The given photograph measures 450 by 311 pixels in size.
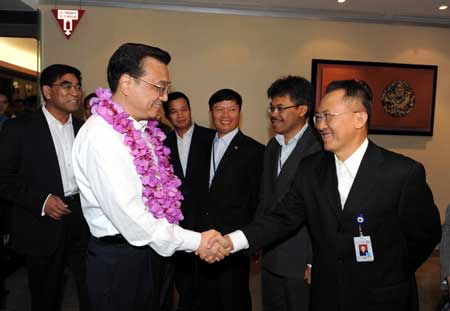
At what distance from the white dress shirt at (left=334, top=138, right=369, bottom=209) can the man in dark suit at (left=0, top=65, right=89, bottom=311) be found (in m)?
1.69

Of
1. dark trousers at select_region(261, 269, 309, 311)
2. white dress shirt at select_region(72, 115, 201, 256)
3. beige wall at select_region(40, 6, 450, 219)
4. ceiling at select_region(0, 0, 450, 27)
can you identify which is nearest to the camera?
white dress shirt at select_region(72, 115, 201, 256)

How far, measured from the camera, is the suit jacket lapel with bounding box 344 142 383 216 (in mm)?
1731

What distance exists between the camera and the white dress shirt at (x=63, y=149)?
2.75 m

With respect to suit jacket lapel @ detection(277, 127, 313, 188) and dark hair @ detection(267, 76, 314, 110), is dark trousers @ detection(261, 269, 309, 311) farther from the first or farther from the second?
dark hair @ detection(267, 76, 314, 110)

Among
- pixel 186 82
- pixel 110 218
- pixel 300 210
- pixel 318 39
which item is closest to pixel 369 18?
pixel 318 39

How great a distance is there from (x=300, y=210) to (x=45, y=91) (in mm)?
1911

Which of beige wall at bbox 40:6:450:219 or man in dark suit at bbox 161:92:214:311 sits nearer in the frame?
man in dark suit at bbox 161:92:214:311

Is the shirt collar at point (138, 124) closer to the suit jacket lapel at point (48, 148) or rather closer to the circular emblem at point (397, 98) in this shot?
the suit jacket lapel at point (48, 148)

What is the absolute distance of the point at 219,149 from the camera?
3131mm

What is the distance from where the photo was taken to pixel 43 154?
267 cm

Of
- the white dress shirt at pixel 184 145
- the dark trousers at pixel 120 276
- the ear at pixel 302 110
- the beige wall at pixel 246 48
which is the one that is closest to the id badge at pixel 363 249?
the dark trousers at pixel 120 276

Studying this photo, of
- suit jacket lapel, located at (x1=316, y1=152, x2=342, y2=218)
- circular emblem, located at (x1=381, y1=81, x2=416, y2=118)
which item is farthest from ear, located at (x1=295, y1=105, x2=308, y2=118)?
circular emblem, located at (x1=381, y1=81, x2=416, y2=118)

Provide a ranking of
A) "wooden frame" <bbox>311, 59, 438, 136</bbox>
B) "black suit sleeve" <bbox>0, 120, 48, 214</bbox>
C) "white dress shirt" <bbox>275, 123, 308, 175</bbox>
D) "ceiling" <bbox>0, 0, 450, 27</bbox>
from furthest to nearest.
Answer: "wooden frame" <bbox>311, 59, 438, 136</bbox>, "ceiling" <bbox>0, 0, 450, 27</bbox>, "black suit sleeve" <bbox>0, 120, 48, 214</bbox>, "white dress shirt" <bbox>275, 123, 308, 175</bbox>

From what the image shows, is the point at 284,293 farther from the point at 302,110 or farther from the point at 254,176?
the point at 302,110
